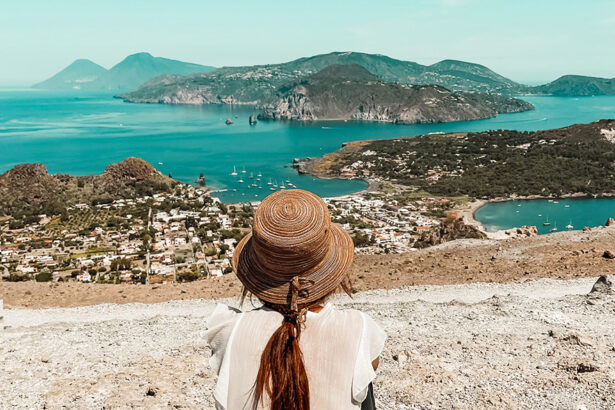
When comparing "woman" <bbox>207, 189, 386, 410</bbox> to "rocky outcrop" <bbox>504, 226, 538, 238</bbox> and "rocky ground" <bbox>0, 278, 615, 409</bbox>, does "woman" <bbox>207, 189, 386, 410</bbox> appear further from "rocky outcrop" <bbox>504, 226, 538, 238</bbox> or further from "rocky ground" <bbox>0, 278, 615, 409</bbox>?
"rocky outcrop" <bbox>504, 226, 538, 238</bbox>

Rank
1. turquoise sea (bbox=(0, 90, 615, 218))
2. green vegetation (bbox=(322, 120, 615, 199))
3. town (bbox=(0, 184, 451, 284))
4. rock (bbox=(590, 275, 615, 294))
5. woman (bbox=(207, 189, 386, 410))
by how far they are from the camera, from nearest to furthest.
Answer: woman (bbox=(207, 189, 386, 410)) → rock (bbox=(590, 275, 615, 294)) → town (bbox=(0, 184, 451, 284)) → green vegetation (bbox=(322, 120, 615, 199)) → turquoise sea (bbox=(0, 90, 615, 218))

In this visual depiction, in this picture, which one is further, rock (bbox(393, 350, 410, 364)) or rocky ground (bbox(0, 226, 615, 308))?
rocky ground (bbox(0, 226, 615, 308))

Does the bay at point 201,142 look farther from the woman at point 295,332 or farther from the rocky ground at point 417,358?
the woman at point 295,332

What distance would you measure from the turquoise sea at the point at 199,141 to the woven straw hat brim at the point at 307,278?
6171cm

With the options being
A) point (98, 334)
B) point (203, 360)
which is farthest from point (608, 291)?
point (98, 334)

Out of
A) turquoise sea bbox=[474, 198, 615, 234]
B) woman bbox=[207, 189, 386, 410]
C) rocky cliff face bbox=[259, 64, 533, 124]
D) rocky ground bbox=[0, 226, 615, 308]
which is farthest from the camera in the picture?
rocky cliff face bbox=[259, 64, 533, 124]

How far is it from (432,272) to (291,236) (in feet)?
38.6

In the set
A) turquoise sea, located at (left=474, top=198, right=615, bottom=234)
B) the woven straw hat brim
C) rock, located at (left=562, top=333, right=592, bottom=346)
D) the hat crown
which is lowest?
turquoise sea, located at (left=474, top=198, right=615, bottom=234)

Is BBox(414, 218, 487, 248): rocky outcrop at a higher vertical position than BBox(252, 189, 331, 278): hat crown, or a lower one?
lower

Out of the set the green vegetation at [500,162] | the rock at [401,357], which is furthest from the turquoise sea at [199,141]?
the rock at [401,357]

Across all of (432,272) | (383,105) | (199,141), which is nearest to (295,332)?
(432,272)

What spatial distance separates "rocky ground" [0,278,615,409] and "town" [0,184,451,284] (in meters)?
10.2

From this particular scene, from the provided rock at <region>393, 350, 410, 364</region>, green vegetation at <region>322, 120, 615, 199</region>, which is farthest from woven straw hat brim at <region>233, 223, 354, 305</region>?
green vegetation at <region>322, 120, 615, 199</region>

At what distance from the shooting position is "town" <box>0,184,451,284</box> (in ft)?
79.7
